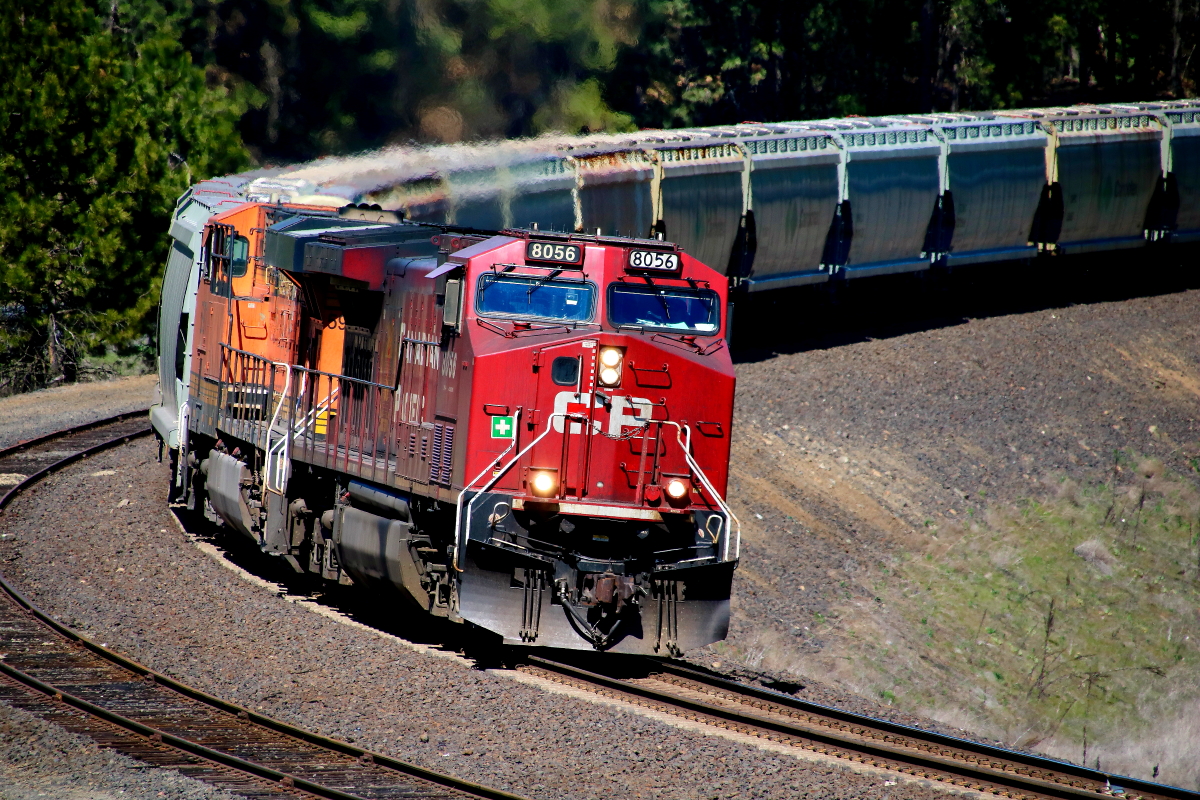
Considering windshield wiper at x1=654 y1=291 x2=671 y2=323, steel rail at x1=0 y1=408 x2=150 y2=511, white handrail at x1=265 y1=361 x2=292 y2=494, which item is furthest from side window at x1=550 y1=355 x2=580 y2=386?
steel rail at x1=0 y1=408 x2=150 y2=511

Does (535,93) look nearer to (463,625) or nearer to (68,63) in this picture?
(68,63)

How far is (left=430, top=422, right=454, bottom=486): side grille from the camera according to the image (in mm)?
11445

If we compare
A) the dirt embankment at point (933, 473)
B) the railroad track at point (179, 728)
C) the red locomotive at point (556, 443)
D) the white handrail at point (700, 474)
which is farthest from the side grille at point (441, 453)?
the dirt embankment at point (933, 473)

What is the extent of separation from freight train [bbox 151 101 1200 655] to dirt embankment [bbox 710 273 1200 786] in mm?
2872

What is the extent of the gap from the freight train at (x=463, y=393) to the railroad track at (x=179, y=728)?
2100mm

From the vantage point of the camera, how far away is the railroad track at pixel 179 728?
8766mm

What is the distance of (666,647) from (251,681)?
3.63 meters

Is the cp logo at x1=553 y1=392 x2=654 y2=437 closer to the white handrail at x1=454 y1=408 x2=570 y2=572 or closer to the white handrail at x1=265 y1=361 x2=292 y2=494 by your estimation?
the white handrail at x1=454 y1=408 x2=570 y2=572

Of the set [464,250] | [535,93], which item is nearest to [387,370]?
[464,250]

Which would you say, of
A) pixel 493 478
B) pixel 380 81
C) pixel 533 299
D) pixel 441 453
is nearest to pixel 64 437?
pixel 441 453

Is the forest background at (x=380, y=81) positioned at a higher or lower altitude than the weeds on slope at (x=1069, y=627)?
higher

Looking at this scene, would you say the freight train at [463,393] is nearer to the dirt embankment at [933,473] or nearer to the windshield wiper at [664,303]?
the windshield wiper at [664,303]

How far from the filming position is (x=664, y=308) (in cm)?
1155

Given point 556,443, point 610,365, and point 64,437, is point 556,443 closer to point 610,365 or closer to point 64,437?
point 610,365
